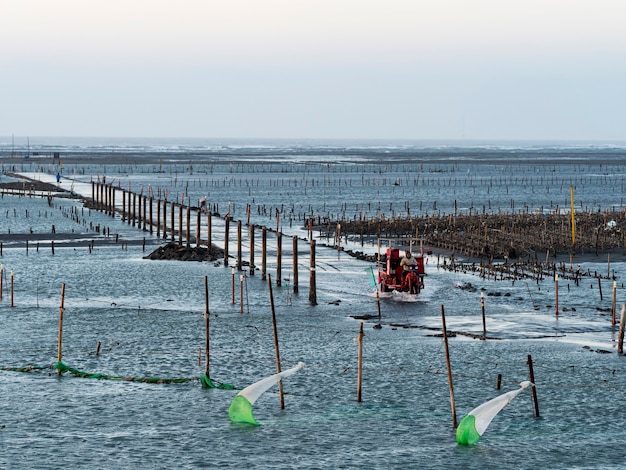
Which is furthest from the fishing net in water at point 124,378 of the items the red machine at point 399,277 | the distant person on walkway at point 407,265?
the distant person on walkway at point 407,265

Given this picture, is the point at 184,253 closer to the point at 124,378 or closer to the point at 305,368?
the point at 305,368

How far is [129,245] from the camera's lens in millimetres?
73938

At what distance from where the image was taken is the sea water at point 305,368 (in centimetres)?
2720

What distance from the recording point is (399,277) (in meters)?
52.0

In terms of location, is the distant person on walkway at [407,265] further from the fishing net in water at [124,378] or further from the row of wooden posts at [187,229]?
the fishing net in water at [124,378]

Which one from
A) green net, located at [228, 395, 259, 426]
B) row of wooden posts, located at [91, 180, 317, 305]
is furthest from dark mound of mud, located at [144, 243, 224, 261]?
green net, located at [228, 395, 259, 426]

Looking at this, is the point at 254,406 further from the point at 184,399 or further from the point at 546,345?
the point at 546,345

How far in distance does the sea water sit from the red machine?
30.0 inches

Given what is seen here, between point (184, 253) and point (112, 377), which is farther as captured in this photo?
point (184, 253)

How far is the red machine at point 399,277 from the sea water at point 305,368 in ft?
2.50

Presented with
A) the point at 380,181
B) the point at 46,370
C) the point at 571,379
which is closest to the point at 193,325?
the point at 46,370

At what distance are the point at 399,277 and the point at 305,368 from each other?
1636 cm

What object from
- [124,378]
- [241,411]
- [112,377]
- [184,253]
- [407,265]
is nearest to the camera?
[241,411]

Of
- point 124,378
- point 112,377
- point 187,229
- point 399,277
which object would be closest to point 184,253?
point 187,229
